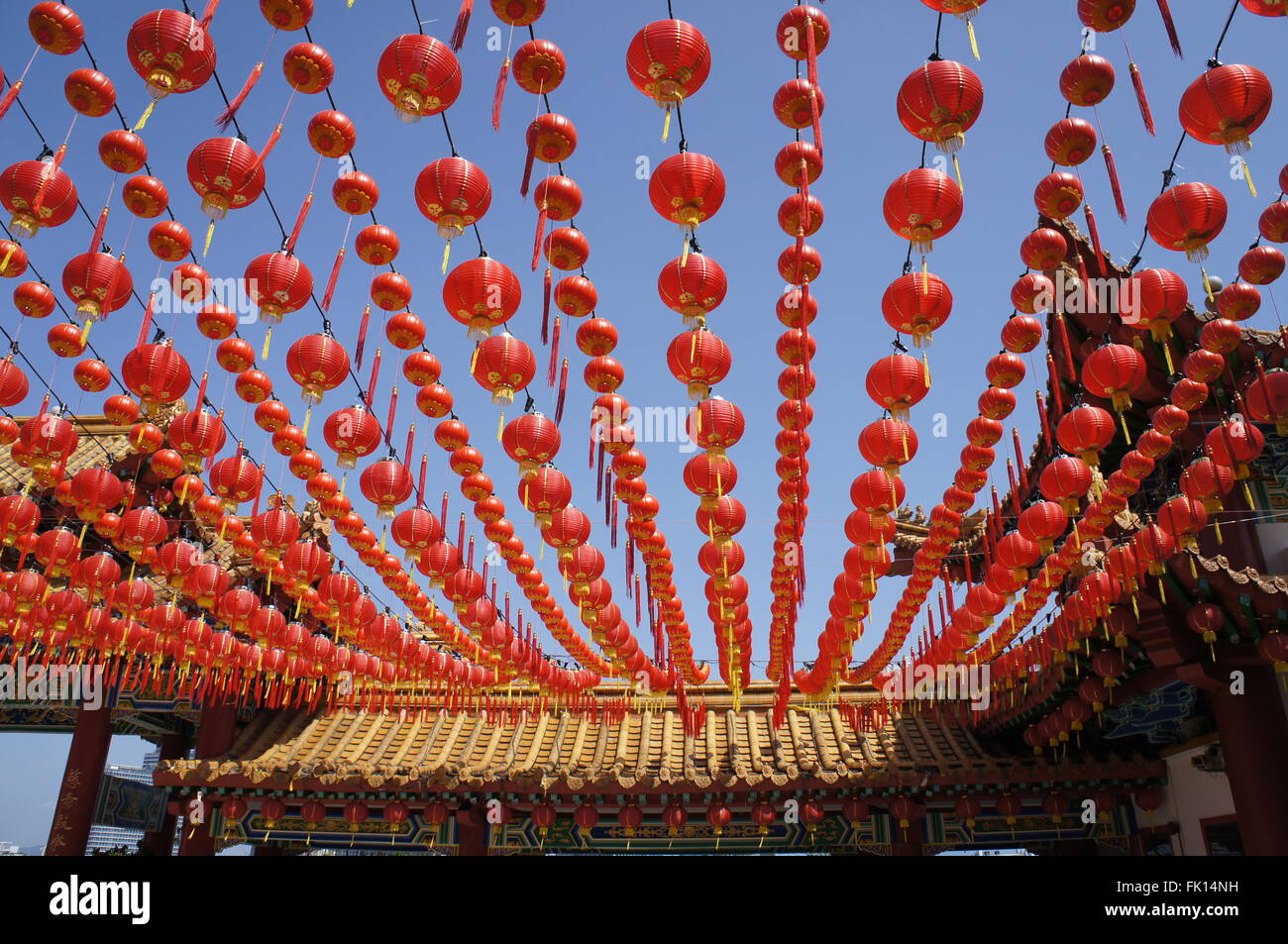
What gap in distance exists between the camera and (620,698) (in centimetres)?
1495

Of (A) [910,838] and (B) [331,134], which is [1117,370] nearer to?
(B) [331,134]

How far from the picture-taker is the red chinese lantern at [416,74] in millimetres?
3738

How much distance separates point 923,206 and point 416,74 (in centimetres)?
248

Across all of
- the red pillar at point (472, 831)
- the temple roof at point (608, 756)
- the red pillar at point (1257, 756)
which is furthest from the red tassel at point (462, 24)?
the red pillar at point (472, 831)

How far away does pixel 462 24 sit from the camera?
3.35m

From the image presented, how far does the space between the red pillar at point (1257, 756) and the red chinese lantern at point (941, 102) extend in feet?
22.5

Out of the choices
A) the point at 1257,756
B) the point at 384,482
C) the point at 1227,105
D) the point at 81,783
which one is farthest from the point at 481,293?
the point at 81,783

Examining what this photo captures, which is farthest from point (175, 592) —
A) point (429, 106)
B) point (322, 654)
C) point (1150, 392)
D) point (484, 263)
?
point (1150, 392)

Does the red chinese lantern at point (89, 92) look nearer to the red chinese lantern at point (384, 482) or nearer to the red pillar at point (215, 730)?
the red chinese lantern at point (384, 482)

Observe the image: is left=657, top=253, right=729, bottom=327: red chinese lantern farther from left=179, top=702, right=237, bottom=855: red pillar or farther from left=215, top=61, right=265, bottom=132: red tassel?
left=179, top=702, right=237, bottom=855: red pillar

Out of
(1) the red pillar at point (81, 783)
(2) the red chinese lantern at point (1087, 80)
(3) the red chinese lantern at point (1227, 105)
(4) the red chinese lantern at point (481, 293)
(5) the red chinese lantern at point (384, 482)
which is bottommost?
(1) the red pillar at point (81, 783)
